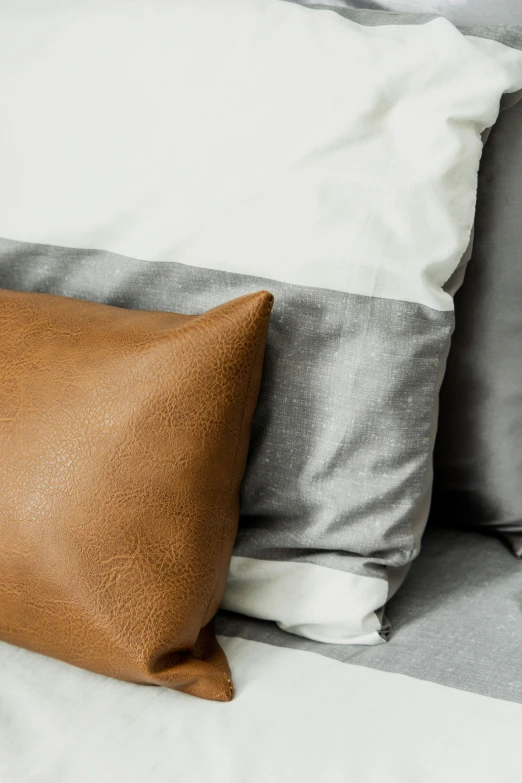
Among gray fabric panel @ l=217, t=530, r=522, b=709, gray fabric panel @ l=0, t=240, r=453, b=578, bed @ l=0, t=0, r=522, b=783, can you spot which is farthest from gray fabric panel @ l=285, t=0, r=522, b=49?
gray fabric panel @ l=217, t=530, r=522, b=709

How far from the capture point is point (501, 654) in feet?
2.30

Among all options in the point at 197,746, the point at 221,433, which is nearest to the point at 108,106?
the point at 221,433

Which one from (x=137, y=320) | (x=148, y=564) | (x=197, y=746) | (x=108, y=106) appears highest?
(x=108, y=106)

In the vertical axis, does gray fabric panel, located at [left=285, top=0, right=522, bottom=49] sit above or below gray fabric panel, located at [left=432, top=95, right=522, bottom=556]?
above

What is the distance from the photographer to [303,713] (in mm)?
646

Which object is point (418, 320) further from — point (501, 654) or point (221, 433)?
point (501, 654)

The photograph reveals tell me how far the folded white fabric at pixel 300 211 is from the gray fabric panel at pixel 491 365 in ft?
0.23

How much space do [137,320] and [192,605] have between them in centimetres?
25

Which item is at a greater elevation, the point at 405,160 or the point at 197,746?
the point at 405,160

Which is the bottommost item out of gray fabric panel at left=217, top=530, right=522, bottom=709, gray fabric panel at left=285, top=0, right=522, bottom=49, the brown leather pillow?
gray fabric panel at left=217, top=530, right=522, bottom=709

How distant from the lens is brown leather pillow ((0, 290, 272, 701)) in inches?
24.5

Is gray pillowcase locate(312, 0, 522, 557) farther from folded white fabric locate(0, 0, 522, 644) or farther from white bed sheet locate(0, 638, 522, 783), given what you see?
white bed sheet locate(0, 638, 522, 783)

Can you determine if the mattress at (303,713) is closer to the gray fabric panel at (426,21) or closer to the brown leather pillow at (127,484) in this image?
the brown leather pillow at (127,484)

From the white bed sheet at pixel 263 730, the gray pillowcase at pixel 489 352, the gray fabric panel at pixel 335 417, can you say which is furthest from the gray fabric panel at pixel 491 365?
the white bed sheet at pixel 263 730
